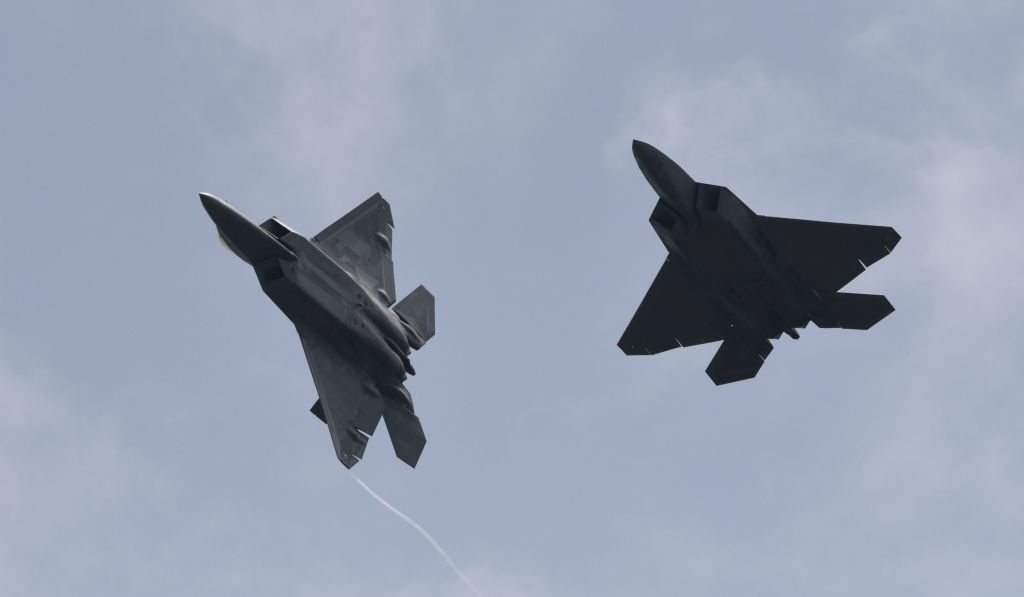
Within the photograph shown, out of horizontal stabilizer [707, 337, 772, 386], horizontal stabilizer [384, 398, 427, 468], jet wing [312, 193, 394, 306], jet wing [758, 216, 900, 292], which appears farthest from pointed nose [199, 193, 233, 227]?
horizontal stabilizer [707, 337, 772, 386]

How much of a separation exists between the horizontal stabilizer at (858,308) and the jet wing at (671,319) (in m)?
4.35

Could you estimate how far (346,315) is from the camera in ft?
174

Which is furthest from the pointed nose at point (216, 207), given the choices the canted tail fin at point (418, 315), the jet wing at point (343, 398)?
the canted tail fin at point (418, 315)

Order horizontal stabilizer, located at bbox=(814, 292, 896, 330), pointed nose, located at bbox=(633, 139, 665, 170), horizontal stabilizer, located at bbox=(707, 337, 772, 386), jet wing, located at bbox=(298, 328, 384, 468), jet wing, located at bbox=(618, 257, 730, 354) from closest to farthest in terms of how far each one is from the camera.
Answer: pointed nose, located at bbox=(633, 139, 665, 170)
horizontal stabilizer, located at bbox=(814, 292, 896, 330)
jet wing, located at bbox=(298, 328, 384, 468)
horizontal stabilizer, located at bbox=(707, 337, 772, 386)
jet wing, located at bbox=(618, 257, 730, 354)

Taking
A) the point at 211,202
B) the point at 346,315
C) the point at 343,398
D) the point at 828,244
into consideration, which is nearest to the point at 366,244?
the point at 346,315

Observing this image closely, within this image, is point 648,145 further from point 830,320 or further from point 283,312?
point 283,312

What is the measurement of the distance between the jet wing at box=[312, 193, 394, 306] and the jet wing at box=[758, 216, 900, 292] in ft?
48.0

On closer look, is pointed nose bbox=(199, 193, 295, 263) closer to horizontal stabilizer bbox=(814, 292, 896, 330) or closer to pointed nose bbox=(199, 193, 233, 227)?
pointed nose bbox=(199, 193, 233, 227)

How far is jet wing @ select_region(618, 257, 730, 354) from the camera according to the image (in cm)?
5541

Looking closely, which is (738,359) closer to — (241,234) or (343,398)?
(343,398)

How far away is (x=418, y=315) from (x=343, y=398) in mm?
4682

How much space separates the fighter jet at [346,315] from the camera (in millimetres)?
51594

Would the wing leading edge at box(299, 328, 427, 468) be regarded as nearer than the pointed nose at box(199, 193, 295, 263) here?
No

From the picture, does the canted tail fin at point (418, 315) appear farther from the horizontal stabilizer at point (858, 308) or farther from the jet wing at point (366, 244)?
the horizontal stabilizer at point (858, 308)
